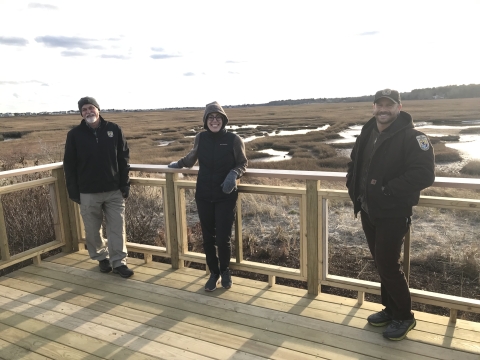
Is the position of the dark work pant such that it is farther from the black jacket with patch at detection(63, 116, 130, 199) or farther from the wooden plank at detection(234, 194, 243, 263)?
the black jacket with patch at detection(63, 116, 130, 199)

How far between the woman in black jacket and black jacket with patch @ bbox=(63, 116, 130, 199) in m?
0.86

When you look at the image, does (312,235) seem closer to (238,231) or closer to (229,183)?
(238,231)

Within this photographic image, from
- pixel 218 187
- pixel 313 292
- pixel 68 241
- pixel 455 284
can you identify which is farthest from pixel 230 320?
pixel 455 284

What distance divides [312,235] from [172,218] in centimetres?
144

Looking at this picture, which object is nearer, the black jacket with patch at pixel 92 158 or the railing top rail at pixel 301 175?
the railing top rail at pixel 301 175

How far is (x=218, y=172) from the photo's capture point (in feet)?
11.3

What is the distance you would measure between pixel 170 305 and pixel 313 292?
3.92 feet

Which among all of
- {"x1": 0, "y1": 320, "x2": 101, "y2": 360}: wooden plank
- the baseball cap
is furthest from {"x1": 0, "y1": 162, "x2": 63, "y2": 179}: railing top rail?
the baseball cap

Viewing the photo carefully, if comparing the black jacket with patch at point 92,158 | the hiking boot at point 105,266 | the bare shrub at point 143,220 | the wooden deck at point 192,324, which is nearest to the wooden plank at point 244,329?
the wooden deck at point 192,324

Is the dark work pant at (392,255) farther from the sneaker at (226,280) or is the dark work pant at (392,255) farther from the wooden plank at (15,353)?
the wooden plank at (15,353)

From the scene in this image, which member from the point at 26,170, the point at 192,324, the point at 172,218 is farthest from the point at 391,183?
the point at 26,170

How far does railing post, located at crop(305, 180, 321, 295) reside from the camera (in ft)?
11.1

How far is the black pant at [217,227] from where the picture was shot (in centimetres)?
352

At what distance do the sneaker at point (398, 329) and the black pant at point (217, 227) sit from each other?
143 centimetres
